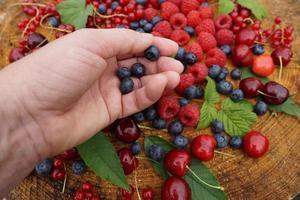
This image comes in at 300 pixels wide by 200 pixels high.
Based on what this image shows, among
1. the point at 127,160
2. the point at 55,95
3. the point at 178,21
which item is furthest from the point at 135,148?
the point at 178,21

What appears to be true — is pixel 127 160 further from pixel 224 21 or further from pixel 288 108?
pixel 224 21

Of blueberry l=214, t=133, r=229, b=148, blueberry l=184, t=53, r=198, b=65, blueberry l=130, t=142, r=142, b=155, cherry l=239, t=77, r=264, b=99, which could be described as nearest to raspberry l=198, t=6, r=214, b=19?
blueberry l=184, t=53, r=198, b=65

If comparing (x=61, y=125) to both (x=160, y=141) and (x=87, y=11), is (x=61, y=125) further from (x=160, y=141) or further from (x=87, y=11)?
(x=87, y=11)

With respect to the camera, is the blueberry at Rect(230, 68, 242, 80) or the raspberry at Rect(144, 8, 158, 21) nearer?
the blueberry at Rect(230, 68, 242, 80)

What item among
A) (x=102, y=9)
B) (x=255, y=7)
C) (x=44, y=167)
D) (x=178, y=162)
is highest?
(x=255, y=7)

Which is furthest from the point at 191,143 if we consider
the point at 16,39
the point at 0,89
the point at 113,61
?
the point at 16,39

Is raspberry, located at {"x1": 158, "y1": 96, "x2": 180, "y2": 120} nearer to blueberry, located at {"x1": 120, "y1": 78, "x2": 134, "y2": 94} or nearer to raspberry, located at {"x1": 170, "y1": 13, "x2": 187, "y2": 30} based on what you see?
blueberry, located at {"x1": 120, "y1": 78, "x2": 134, "y2": 94}
